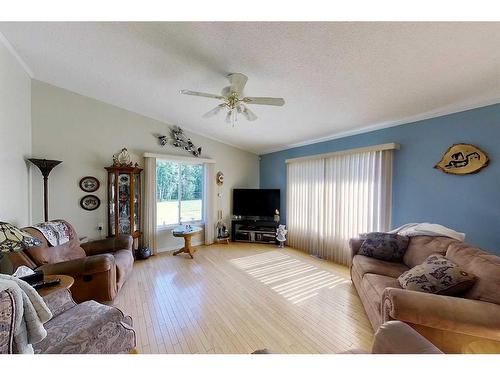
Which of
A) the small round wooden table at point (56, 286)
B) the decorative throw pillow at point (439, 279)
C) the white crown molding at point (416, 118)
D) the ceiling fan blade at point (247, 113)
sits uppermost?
the white crown molding at point (416, 118)

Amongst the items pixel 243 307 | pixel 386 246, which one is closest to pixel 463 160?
pixel 386 246

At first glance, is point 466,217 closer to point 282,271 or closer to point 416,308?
point 416,308

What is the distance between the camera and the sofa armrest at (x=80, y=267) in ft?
6.49

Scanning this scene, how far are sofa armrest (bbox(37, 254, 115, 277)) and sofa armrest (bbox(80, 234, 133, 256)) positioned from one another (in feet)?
2.57

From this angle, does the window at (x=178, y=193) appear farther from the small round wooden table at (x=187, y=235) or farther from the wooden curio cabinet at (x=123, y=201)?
the small round wooden table at (x=187, y=235)

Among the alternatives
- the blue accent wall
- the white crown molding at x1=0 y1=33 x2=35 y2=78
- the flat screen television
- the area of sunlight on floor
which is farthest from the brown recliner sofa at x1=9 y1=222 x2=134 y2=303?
the blue accent wall

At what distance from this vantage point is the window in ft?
13.7

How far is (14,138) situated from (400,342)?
4028mm

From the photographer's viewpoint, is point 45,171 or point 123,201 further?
point 123,201

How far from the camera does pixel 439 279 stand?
1493 millimetres

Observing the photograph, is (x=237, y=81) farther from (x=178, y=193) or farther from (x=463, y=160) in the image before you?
(x=178, y=193)

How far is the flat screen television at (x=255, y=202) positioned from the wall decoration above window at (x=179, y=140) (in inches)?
54.2

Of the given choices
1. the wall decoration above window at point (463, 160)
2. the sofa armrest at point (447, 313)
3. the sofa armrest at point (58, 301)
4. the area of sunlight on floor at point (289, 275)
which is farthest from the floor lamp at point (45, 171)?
the wall decoration above window at point (463, 160)

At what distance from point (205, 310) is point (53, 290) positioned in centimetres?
129
